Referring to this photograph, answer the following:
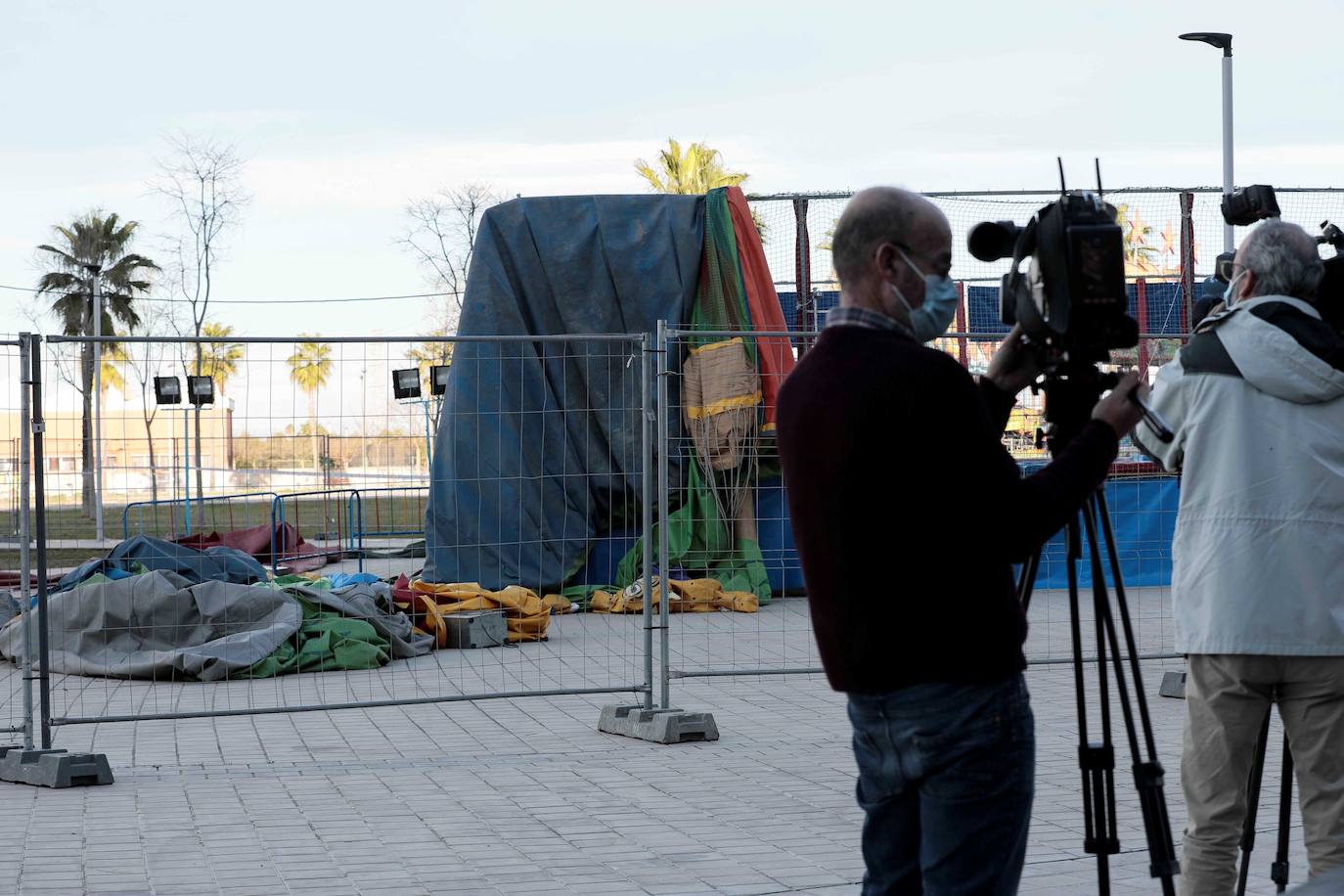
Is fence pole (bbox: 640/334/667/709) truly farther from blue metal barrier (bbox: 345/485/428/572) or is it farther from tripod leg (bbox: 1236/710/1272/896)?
blue metal barrier (bbox: 345/485/428/572)

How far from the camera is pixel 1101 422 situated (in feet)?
9.32

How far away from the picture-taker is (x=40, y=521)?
7.03m

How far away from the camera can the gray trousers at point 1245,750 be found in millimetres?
3875

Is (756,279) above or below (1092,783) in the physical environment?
above

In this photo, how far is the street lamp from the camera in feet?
46.8

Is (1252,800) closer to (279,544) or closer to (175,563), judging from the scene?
(175,563)

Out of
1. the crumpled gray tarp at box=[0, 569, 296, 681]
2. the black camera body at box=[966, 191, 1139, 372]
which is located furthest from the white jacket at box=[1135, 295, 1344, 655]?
the crumpled gray tarp at box=[0, 569, 296, 681]

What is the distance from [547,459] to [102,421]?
19.9ft

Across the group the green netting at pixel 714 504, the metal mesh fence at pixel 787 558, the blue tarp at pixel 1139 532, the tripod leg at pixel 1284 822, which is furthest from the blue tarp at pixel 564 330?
the tripod leg at pixel 1284 822

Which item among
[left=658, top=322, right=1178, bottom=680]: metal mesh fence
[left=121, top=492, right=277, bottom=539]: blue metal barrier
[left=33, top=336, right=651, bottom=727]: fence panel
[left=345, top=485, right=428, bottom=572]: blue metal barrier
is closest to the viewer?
[left=33, top=336, right=651, bottom=727]: fence panel

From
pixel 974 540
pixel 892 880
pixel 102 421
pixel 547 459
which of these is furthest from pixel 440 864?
pixel 547 459

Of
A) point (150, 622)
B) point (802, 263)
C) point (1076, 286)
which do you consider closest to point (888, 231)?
point (1076, 286)

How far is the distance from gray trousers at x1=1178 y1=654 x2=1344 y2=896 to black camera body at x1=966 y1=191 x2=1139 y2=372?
52.1 inches

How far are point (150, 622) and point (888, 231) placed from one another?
→ 28.7 ft
